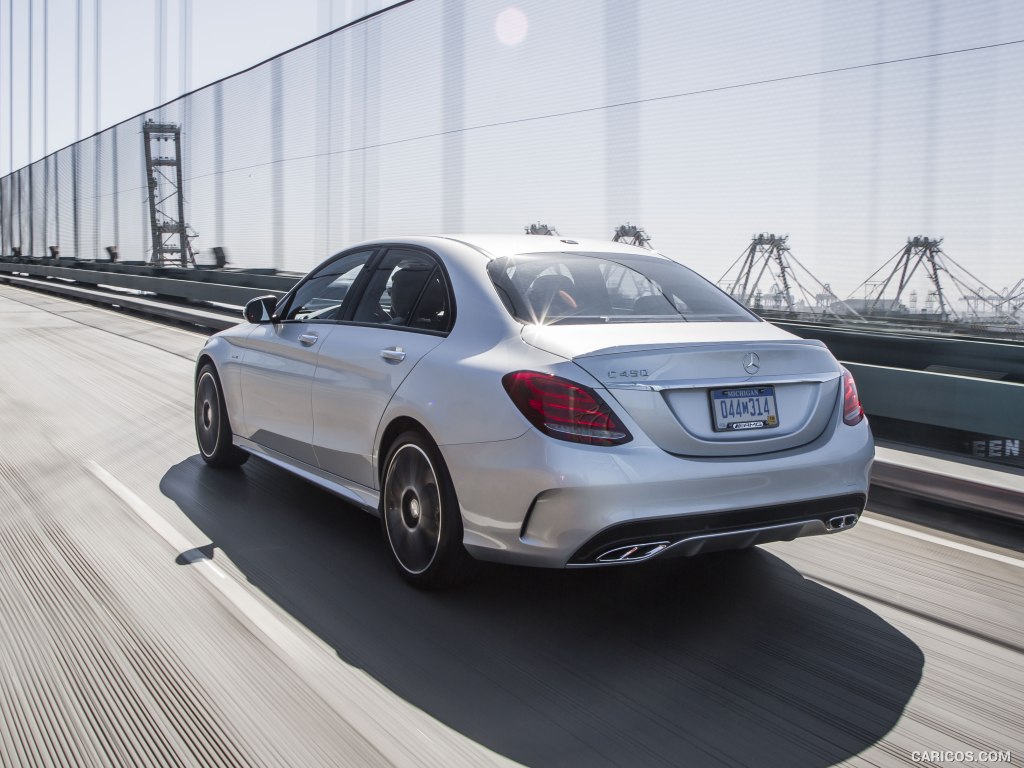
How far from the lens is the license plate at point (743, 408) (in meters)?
4.00

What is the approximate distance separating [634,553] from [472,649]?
0.69m

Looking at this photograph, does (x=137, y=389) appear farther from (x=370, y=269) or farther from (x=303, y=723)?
(x=303, y=723)

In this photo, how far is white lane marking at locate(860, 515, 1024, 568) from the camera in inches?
203

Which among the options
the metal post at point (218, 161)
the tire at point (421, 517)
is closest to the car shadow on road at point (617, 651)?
the tire at point (421, 517)

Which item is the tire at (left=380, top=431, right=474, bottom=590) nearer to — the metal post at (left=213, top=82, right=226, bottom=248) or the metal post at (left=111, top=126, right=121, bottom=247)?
the metal post at (left=213, top=82, right=226, bottom=248)

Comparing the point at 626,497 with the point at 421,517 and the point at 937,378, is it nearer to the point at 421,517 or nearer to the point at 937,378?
the point at 421,517

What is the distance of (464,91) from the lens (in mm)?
14453

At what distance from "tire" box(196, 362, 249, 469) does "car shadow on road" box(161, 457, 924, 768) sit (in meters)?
1.55

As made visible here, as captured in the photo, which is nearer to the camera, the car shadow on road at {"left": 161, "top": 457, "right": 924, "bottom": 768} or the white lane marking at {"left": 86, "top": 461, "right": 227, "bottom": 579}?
the car shadow on road at {"left": 161, "top": 457, "right": 924, "bottom": 768}

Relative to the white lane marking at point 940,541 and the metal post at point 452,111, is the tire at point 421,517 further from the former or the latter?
the metal post at point 452,111

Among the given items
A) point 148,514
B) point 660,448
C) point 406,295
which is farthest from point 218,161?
point 660,448

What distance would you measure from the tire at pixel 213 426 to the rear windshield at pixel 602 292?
2.94 meters

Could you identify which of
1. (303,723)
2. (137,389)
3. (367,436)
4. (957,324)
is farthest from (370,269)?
(137,389)

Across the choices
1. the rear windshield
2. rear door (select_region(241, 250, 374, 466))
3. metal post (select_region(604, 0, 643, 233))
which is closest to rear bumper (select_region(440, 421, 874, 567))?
the rear windshield
